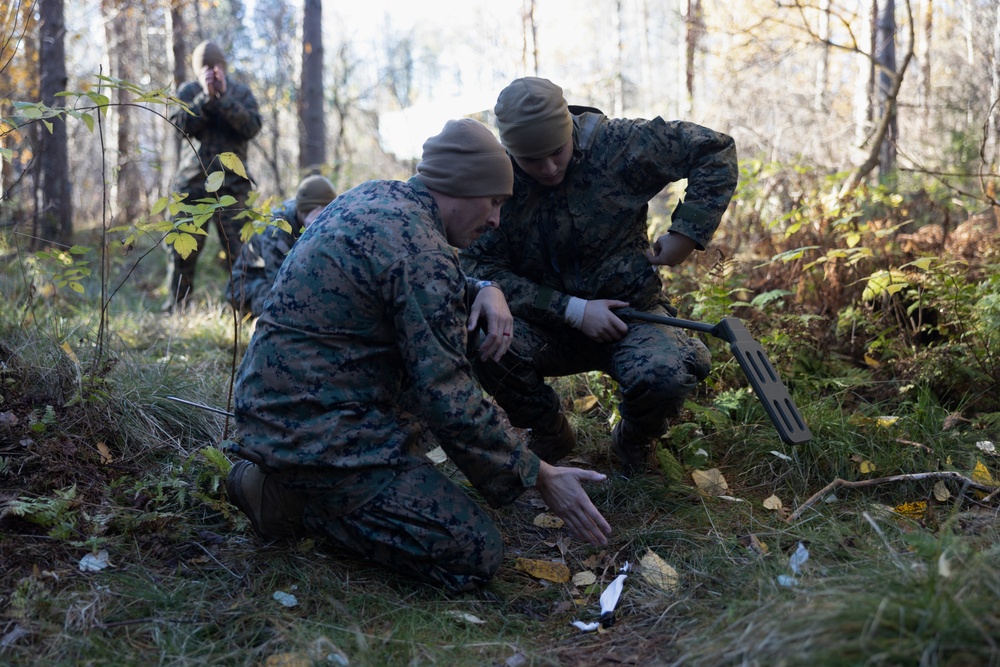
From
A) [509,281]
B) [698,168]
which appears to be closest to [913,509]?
[698,168]

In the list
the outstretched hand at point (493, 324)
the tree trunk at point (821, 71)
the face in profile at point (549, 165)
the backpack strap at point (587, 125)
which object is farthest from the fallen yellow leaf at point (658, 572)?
the tree trunk at point (821, 71)

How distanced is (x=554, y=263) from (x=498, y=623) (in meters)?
1.58

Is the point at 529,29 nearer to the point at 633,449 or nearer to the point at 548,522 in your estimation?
the point at 633,449

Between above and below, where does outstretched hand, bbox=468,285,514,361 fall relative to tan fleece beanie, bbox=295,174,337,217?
below

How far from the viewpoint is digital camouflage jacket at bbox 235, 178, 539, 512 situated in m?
2.27

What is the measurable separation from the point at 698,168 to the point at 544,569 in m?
1.75

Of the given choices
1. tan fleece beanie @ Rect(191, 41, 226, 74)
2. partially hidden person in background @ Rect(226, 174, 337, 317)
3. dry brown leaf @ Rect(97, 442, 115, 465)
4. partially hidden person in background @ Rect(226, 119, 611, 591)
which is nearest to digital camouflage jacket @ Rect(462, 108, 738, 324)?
partially hidden person in background @ Rect(226, 119, 611, 591)

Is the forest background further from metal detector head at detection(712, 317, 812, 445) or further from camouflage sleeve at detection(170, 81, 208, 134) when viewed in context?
camouflage sleeve at detection(170, 81, 208, 134)

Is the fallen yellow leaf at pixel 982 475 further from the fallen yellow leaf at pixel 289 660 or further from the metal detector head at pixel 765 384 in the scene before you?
the fallen yellow leaf at pixel 289 660

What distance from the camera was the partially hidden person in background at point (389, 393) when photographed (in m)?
2.29

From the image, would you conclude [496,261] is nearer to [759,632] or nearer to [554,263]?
[554,263]

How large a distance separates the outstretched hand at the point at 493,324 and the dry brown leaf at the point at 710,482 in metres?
1.10

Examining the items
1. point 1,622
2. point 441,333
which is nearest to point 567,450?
point 441,333

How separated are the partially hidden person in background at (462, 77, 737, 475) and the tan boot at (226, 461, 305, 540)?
99 cm
